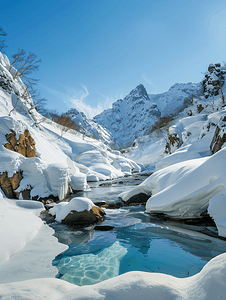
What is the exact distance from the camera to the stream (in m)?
3.03

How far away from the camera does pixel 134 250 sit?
150 inches

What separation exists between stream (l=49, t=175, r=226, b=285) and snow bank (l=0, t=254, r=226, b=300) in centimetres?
172

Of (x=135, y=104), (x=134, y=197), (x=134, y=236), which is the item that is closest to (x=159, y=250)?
(x=134, y=236)

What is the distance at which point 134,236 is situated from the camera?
14.9 feet

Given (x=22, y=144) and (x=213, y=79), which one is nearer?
(x=22, y=144)

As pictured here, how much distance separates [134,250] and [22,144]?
892cm

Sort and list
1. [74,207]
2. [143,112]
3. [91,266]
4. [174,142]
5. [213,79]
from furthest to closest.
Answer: [143,112], [213,79], [174,142], [74,207], [91,266]

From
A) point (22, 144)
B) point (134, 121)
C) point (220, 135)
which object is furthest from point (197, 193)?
point (134, 121)

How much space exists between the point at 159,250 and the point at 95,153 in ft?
69.6

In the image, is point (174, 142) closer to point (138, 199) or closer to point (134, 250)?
point (138, 199)

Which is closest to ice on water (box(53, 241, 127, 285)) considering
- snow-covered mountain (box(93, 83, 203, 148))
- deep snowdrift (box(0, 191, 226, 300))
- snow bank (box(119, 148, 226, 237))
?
deep snowdrift (box(0, 191, 226, 300))

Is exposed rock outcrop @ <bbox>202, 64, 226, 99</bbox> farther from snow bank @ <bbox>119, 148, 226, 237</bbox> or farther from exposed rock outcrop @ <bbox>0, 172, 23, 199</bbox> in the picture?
exposed rock outcrop @ <bbox>0, 172, 23, 199</bbox>

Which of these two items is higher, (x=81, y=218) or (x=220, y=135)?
(x=220, y=135)

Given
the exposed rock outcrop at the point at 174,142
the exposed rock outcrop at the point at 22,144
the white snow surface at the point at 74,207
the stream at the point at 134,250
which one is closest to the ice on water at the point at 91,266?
the stream at the point at 134,250
